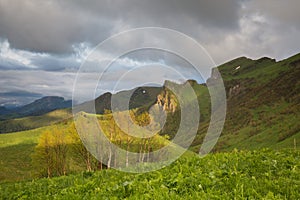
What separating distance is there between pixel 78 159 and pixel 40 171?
15.5 m

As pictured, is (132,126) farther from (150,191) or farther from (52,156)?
(52,156)

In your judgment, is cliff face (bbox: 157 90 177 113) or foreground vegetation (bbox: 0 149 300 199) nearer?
foreground vegetation (bbox: 0 149 300 199)

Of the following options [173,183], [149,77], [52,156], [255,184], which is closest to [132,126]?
[149,77]

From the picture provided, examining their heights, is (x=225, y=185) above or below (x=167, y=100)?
below

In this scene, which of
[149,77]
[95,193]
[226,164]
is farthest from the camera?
[149,77]

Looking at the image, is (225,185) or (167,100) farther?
(167,100)

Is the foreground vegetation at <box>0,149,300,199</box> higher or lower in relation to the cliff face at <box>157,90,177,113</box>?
lower

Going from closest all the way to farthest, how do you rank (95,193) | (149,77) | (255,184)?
1. (255,184)
2. (95,193)
3. (149,77)

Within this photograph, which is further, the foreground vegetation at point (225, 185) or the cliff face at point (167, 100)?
the cliff face at point (167, 100)

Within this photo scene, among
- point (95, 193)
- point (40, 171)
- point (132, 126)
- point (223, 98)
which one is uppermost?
point (223, 98)

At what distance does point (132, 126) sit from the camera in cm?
1884

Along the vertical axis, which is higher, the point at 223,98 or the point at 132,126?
the point at 223,98

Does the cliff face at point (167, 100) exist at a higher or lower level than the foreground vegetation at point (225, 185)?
higher

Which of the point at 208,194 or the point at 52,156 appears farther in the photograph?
the point at 52,156
